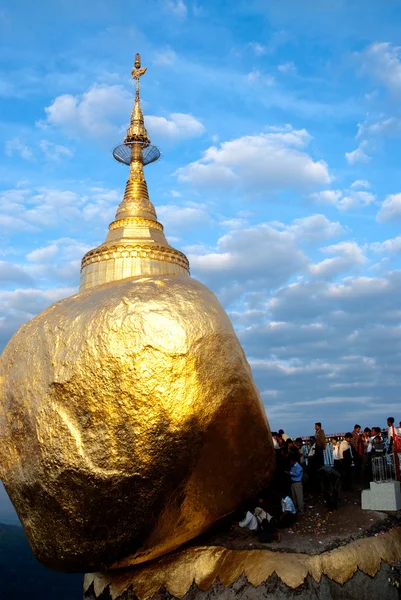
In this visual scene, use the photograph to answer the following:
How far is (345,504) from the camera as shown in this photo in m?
10.0

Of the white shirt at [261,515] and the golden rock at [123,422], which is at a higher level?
the golden rock at [123,422]

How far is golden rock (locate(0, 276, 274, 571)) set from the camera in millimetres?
7031

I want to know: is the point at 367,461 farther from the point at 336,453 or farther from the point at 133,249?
the point at 133,249

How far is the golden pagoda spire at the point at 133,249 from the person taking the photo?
21.7 metres

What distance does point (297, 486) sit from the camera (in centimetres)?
998

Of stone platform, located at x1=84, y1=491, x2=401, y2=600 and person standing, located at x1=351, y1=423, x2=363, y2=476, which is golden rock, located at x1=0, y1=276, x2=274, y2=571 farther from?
person standing, located at x1=351, y1=423, x2=363, y2=476

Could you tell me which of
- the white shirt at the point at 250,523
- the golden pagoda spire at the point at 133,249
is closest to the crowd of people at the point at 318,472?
the white shirt at the point at 250,523

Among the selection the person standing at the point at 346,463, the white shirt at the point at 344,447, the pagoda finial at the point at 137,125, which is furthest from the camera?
the pagoda finial at the point at 137,125

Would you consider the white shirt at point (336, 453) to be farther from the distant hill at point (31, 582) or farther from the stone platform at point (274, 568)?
the distant hill at point (31, 582)

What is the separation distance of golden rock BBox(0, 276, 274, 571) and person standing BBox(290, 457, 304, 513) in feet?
7.72

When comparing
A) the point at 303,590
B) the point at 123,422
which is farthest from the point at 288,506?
the point at 123,422

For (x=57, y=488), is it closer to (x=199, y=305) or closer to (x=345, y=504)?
(x=199, y=305)

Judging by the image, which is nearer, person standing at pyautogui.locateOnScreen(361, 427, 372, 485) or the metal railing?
the metal railing

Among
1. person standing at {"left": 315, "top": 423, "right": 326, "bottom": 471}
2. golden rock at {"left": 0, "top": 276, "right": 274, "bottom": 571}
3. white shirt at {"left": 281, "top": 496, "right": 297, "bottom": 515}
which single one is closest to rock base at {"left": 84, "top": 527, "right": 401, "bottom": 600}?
golden rock at {"left": 0, "top": 276, "right": 274, "bottom": 571}
